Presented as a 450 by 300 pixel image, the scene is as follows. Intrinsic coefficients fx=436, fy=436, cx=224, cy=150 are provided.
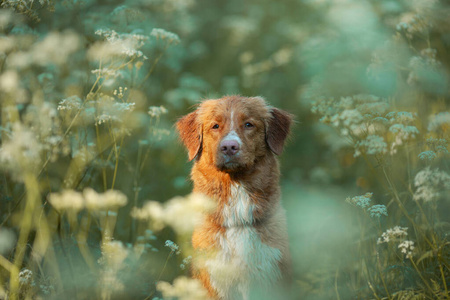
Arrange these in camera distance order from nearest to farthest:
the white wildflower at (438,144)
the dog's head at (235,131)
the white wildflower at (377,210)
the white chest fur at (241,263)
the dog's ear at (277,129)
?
the white wildflower at (377,210)
the white wildflower at (438,144)
the white chest fur at (241,263)
the dog's head at (235,131)
the dog's ear at (277,129)

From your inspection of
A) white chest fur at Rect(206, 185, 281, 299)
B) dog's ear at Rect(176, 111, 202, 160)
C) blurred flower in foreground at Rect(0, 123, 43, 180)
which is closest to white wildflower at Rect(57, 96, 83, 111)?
blurred flower in foreground at Rect(0, 123, 43, 180)

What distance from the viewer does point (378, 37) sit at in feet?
18.4

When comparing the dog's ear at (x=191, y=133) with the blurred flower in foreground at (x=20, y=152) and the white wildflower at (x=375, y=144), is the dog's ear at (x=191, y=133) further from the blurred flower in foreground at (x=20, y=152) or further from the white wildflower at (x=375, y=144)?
the white wildflower at (x=375, y=144)

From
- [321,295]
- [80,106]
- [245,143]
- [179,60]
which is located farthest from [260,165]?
[179,60]

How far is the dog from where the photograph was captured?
3.45 m

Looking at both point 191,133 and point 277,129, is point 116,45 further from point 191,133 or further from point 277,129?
point 277,129

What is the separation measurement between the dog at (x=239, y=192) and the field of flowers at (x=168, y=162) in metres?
0.23

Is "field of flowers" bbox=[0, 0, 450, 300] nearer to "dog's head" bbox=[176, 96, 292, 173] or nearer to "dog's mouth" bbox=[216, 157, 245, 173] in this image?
"dog's head" bbox=[176, 96, 292, 173]

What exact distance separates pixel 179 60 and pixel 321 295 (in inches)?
172

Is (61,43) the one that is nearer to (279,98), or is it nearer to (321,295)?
(321,295)

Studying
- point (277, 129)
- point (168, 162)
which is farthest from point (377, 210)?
point (168, 162)

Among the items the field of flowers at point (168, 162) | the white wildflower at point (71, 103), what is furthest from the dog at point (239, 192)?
the white wildflower at point (71, 103)

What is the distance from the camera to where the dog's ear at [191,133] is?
13.3 ft

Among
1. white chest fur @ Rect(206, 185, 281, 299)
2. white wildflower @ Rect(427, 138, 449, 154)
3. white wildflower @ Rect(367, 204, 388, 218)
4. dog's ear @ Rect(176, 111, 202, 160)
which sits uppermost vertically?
white wildflower @ Rect(427, 138, 449, 154)
